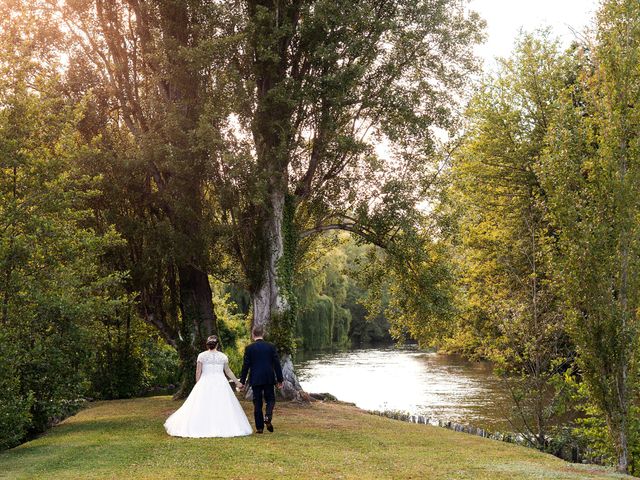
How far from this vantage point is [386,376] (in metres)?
41.3

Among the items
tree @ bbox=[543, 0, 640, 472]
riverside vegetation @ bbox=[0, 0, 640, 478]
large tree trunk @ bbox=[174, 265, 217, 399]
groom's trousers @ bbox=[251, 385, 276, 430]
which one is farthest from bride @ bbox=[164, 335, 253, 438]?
large tree trunk @ bbox=[174, 265, 217, 399]

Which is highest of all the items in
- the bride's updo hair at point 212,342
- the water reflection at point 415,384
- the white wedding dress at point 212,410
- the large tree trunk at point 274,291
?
the large tree trunk at point 274,291

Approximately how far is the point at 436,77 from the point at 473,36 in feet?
6.17

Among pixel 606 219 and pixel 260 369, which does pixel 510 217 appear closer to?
pixel 606 219

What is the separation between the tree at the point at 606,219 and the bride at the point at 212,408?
24.7 ft

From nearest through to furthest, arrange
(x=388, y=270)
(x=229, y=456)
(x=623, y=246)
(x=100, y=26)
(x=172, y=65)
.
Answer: (x=229, y=456) < (x=623, y=246) < (x=172, y=65) < (x=100, y=26) < (x=388, y=270)

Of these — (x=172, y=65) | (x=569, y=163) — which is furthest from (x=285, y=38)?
(x=569, y=163)

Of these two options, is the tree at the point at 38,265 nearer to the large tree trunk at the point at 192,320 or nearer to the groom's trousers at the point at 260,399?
the groom's trousers at the point at 260,399

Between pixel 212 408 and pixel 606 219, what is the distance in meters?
9.46

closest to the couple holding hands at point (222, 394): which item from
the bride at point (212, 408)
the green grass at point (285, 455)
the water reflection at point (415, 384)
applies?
the bride at point (212, 408)

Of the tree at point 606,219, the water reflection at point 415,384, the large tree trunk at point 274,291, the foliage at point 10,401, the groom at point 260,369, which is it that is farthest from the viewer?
the water reflection at point 415,384

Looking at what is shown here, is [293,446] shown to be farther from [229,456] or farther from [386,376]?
[386,376]

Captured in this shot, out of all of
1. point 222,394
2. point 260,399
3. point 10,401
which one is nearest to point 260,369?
point 260,399

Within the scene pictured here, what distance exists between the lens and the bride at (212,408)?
46.2ft
